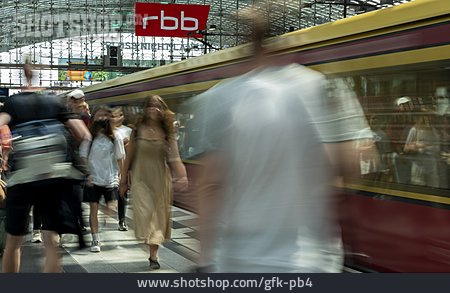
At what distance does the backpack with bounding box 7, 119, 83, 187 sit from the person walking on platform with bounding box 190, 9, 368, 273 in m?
2.29

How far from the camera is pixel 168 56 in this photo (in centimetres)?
5031

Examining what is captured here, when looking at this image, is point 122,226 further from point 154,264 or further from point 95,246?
point 154,264

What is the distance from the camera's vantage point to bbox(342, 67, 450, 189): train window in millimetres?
5074

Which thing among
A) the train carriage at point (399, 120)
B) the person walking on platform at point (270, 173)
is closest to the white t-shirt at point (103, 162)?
the train carriage at point (399, 120)

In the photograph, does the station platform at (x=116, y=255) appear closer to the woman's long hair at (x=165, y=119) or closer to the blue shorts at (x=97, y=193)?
the blue shorts at (x=97, y=193)

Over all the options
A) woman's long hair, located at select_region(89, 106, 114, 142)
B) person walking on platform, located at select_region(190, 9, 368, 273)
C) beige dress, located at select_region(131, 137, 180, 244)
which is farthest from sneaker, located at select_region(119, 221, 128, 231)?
person walking on platform, located at select_region(190, 9, 368, 273)

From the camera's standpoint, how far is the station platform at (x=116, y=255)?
19.1 ft

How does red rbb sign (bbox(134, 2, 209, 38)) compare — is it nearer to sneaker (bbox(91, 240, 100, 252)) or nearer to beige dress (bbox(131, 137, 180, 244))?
sneaker (bbox(91, 240, 100, 252))

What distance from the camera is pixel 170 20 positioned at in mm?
22438

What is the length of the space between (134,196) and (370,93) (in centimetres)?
247

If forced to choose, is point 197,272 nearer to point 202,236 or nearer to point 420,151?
point 202,236

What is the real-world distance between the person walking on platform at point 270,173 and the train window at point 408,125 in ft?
9.77

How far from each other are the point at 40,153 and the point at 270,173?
8.31 feet

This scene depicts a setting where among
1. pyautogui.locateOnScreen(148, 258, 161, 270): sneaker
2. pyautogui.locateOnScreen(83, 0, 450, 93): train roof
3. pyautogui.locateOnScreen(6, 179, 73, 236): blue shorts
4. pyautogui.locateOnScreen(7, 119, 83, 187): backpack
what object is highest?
pyautogui.locateOnScreen(83, 0, 450, 93): train roof
